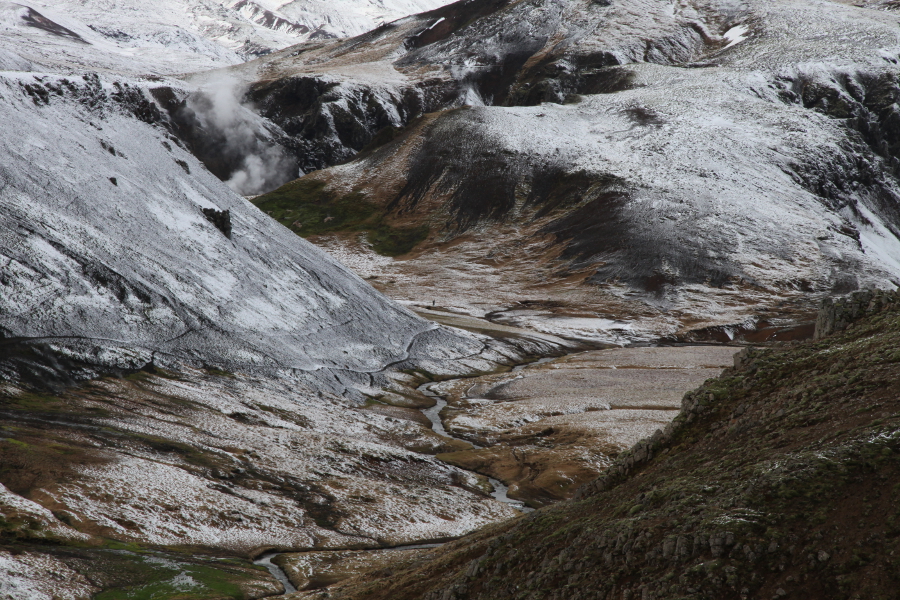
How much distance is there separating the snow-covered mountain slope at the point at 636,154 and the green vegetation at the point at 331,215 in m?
0.97

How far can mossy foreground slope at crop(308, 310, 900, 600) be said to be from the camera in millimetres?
10781

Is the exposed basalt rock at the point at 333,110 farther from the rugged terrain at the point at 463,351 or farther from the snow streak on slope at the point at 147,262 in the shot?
the snow streak on slope at the point at 147,262

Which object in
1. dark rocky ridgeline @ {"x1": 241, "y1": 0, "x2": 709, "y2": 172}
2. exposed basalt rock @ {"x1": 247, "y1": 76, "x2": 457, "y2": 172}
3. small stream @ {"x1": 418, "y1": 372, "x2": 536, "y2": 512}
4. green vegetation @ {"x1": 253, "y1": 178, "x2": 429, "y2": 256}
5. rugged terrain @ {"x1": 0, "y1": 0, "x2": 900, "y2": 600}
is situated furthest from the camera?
exposed basalt rock @ {"x1": 247, "y1": 76, "x2": 457, "y2": 172}

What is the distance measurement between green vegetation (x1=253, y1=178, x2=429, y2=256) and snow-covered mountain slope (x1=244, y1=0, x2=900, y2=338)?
970 millimetres

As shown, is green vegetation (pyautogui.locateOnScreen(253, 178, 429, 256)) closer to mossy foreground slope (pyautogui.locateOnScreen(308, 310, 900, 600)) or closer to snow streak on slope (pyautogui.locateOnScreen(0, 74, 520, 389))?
snow streak on slope (pyautogui.locateOnScreen(0, 74, 520, 389))

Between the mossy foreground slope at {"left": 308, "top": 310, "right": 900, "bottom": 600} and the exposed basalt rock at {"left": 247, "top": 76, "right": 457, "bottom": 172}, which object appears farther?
the exposed basalt rock at {"left": 247, "top": 76, "right": 457, "bottom": 172}

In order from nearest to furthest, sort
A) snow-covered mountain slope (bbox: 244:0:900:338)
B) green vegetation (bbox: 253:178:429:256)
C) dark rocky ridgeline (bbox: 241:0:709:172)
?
snow-covered mountain slope (bbox: 244:0:900:338) → green vegetation (bbox: 253:178:429:256) → dark rocky ridgeline (bbox: 241:0:709:172)

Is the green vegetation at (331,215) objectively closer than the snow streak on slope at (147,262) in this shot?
No

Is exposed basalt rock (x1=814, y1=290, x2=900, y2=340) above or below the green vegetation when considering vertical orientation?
above

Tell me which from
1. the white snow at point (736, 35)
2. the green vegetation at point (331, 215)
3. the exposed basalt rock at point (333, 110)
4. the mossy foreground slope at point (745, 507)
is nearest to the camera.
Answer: the mossy foreground slope at point (745, 507)

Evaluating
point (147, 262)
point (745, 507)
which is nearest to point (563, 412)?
point (147, 262)

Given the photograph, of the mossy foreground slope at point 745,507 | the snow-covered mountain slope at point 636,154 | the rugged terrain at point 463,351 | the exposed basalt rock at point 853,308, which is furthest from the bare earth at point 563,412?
the snow-covered mountain slope at point 636,154

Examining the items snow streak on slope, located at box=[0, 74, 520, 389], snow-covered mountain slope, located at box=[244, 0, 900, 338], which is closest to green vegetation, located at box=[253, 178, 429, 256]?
snow-covered mountain slope, located at box=[244, 0, 900, 338]

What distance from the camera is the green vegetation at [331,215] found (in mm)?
126562
